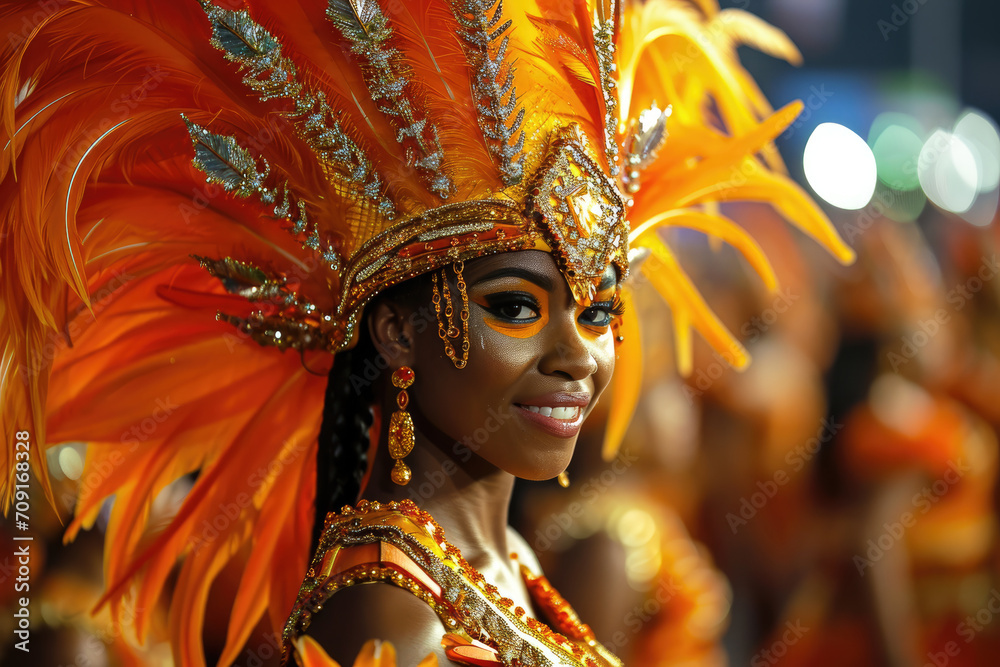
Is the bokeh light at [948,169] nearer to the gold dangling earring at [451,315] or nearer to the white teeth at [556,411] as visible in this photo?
the white teeth at [556,411]

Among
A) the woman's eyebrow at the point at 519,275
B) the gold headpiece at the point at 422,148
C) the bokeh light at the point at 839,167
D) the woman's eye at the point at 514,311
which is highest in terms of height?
the bokeh light at the point at 839,167

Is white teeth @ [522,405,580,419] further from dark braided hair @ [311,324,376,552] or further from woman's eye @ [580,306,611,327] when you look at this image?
dark braided hair @ [311,324,376,552]

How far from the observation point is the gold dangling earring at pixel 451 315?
1.69 metres

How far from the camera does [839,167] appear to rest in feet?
19.0

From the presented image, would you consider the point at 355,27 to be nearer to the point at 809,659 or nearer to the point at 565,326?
the point at 565,326

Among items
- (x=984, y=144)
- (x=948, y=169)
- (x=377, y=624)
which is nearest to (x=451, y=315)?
(x=377, y=624)

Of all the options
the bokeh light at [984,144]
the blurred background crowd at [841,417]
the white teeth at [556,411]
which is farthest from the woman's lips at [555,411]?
the bokeh light at [984,144]

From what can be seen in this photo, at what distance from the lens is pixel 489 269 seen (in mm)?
1684

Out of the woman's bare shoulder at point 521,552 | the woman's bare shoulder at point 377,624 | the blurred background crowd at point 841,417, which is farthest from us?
the blurred background crowd at point 841,417

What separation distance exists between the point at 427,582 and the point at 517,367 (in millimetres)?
399

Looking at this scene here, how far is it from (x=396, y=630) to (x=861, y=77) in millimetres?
4680

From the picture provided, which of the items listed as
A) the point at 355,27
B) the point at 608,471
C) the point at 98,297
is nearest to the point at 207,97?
the point at 355,27

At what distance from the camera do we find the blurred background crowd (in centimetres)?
433

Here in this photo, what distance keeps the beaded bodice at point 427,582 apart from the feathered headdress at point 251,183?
354mm
